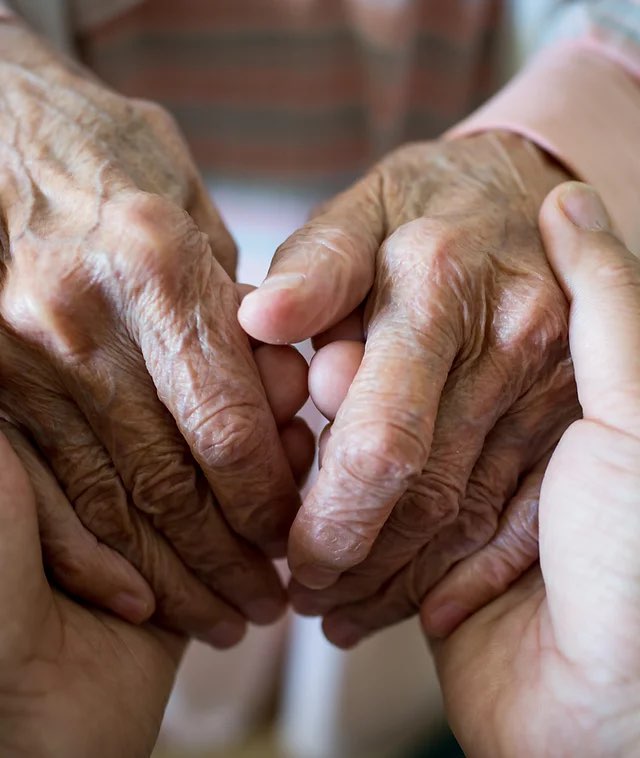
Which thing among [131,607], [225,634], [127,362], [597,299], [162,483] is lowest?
[225,634]

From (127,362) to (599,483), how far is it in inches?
17.5

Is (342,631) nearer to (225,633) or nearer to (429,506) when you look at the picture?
(225,633)

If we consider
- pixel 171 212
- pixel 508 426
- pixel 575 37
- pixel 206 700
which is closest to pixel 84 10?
pixel 171 212

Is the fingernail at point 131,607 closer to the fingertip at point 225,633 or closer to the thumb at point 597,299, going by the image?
the fingertip at point 225,633

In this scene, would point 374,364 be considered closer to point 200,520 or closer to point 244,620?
point 200,520

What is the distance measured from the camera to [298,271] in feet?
2.32

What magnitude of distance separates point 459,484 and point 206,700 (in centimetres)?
103

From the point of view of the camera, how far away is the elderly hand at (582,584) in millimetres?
623

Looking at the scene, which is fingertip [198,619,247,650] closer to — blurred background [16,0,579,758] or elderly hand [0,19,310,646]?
elderly hand [0,19,310,646]

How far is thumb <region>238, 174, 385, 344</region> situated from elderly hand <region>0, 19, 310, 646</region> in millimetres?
56

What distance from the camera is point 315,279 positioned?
71 centimetres

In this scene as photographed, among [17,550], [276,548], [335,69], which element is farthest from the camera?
[335,69]

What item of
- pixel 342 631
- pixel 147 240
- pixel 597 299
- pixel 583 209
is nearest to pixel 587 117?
pixel 583 209

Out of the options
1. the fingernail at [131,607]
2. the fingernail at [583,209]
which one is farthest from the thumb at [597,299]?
the fingernail at [131,607]
